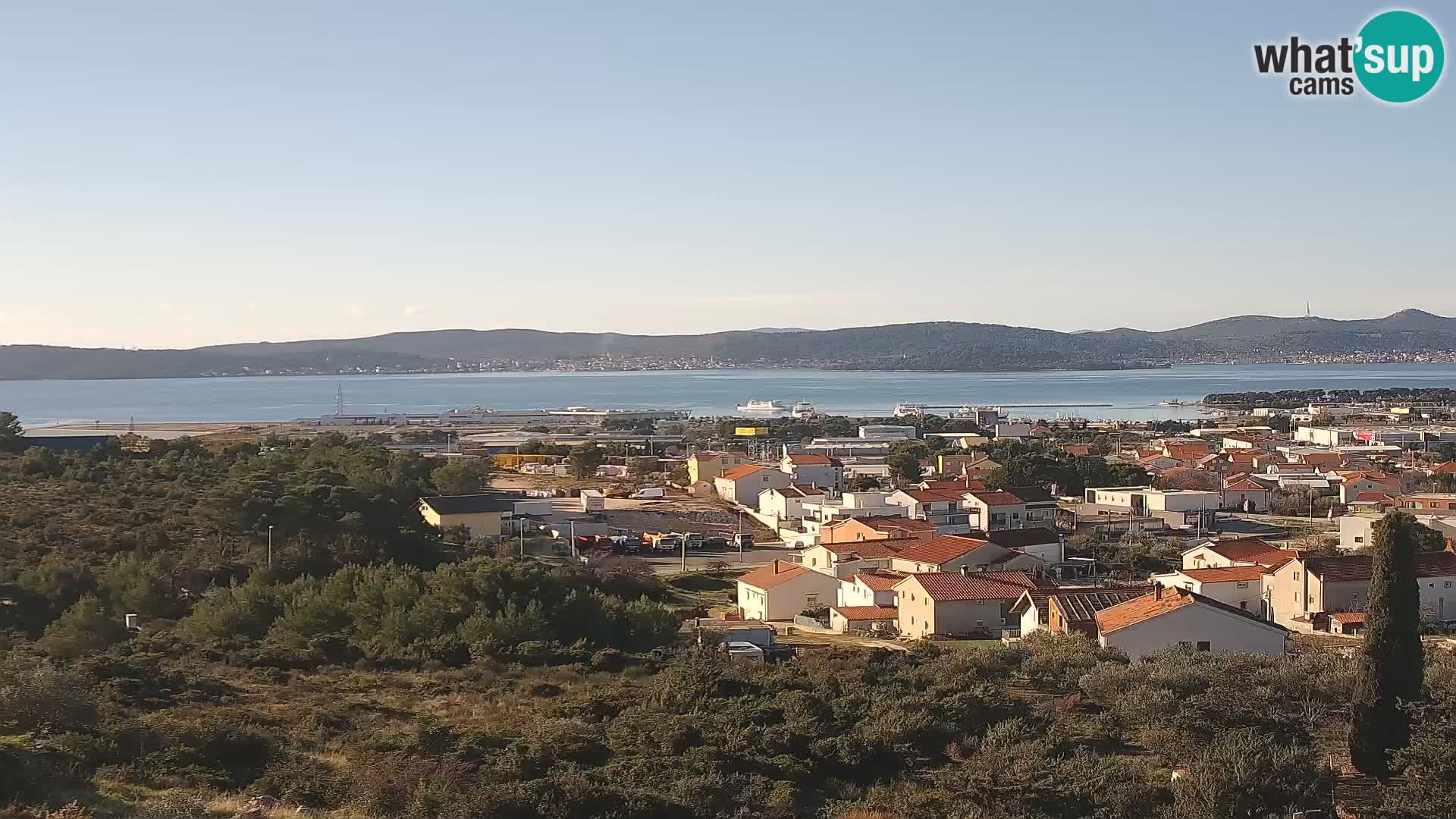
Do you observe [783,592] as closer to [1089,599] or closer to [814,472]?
[1089,599]

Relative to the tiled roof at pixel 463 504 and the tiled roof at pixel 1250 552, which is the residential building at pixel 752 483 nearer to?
the tiled roof at pixel 463 504

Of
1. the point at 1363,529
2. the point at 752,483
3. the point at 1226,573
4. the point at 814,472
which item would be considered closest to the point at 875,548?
the point at 1226,573

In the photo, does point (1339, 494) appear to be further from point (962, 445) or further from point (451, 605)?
point (451, 605)

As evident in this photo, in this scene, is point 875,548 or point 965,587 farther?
point 875,548

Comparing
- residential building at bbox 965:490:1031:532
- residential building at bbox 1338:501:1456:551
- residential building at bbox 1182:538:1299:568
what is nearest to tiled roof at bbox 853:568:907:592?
residential building at bbox 1182:538:1299:568

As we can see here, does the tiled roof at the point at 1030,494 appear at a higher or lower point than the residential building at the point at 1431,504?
higher

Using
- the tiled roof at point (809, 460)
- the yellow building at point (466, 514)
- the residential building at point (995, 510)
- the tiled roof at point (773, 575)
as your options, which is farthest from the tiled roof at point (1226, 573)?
the tiled roof at point (809, 460)
